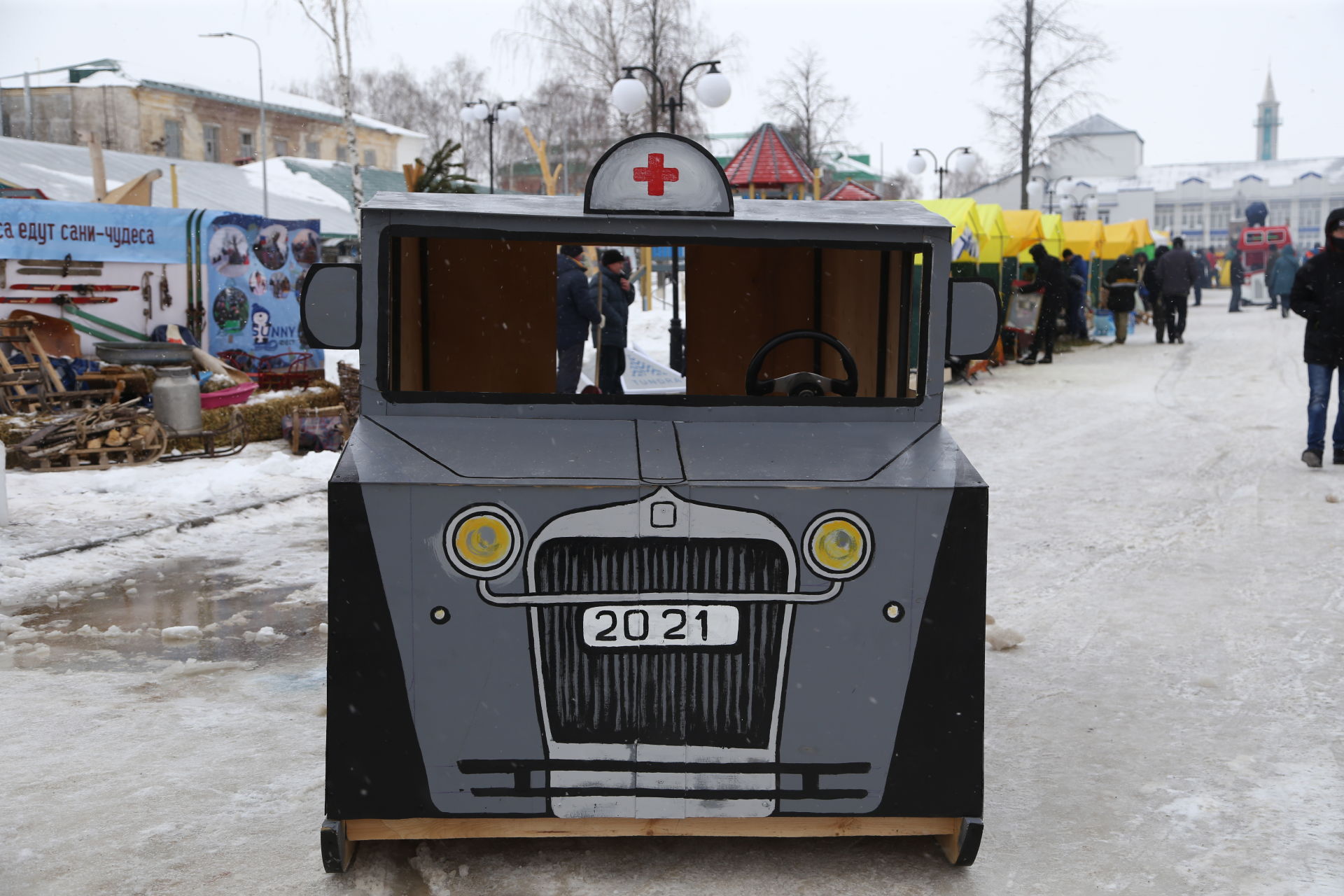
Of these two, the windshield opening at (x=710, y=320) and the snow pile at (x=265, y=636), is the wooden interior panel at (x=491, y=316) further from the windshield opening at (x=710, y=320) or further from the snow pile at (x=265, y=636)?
the snow pile at (x=265, y=636)

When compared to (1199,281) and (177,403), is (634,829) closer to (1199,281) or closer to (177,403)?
(177,403)

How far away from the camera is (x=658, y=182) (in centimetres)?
388

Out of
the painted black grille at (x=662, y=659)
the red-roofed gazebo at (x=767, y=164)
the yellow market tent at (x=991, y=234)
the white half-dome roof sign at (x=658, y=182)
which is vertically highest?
the red-roofed gazebo at (x=767, y=164)

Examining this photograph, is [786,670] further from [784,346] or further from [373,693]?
[784,346]

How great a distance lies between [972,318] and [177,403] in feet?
29.8

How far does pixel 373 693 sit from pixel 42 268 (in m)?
11.1

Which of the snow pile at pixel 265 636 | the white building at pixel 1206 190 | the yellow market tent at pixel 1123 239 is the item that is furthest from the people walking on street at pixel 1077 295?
the white building at pixel 1206 190

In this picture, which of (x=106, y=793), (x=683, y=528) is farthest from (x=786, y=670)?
(x=106, y=793)

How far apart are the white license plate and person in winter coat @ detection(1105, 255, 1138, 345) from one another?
21.4m

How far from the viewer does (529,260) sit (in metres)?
5.61

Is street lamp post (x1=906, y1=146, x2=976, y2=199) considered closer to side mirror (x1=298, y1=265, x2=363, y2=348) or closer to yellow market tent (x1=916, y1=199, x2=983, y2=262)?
yellow market tent (x1=916, y1=199, x2=983, y2=262)

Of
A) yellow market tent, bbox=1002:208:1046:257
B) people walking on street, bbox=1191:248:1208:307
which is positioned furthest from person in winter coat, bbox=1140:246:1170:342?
yellow market tent, bbox=1002:208:1046:257

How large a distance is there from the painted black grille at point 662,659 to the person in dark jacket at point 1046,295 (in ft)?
58.4

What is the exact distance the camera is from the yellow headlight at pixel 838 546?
347 cm
